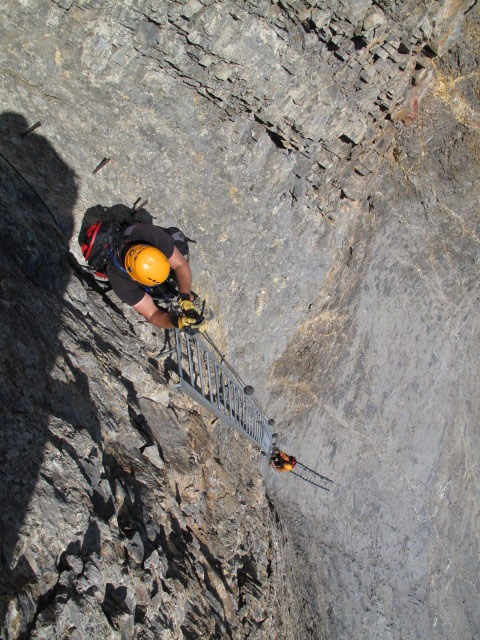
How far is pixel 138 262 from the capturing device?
18.3 ft

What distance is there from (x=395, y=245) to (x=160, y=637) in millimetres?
7200

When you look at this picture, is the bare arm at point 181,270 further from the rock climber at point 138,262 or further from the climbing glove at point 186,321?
the climbing glove at point 186,321

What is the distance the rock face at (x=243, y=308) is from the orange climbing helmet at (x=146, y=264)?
1.00 meters

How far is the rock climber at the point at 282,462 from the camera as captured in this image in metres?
8.48

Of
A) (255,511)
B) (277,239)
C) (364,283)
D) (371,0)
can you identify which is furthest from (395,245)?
(255,511)

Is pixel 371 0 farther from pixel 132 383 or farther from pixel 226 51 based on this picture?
pixel 132 383

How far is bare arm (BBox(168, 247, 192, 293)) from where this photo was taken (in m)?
6.42

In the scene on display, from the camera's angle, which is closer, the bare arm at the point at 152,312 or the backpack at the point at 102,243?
the backpack at the point at 102,243

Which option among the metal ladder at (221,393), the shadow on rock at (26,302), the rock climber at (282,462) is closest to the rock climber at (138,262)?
the metal ladder at (221,393)

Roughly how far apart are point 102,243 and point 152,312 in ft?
3.98

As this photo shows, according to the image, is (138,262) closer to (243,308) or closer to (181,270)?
(181,270)

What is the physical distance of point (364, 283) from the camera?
852cm

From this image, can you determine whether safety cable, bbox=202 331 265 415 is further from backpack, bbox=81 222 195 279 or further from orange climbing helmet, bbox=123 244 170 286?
backpack, bbox=81 222 195 279

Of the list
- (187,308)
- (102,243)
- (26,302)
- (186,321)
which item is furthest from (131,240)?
(26,302)
